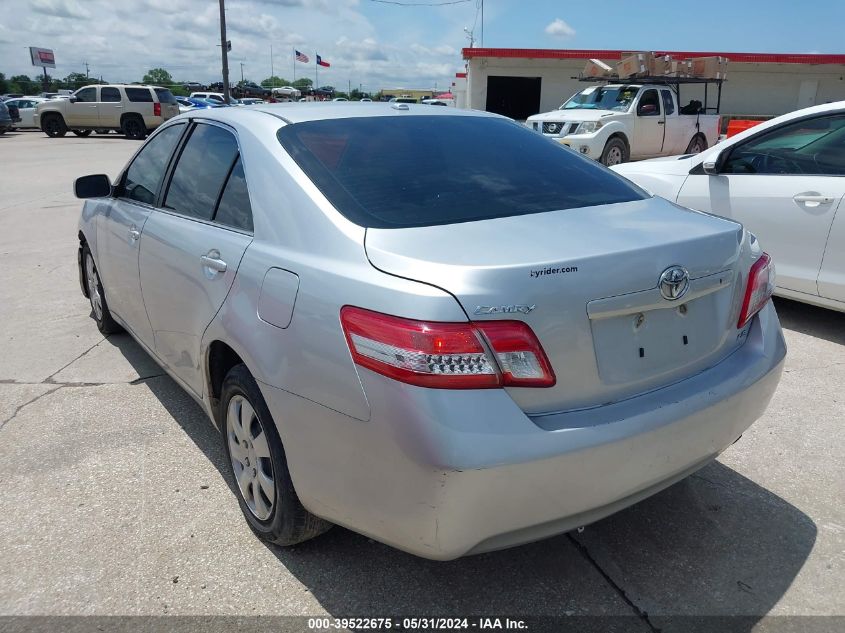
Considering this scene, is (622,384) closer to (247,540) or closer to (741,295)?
(741,295)

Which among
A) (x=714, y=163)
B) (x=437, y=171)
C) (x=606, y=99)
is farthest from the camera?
(x=606, y=99)

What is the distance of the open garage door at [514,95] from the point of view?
27.8 m

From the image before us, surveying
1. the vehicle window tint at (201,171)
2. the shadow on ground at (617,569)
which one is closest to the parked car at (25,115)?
the vehicle window tint at (201,171)

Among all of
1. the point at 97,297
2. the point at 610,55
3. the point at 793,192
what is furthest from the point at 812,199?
the point at 610,55

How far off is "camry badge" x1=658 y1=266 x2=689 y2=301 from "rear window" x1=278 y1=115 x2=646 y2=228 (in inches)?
21.4

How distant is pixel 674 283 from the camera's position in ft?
7.01

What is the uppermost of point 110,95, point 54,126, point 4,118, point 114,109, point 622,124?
point 110,95

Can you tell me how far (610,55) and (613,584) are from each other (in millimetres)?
26842

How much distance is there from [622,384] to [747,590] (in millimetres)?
968

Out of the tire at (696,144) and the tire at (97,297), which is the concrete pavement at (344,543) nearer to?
the tire at (97,297)

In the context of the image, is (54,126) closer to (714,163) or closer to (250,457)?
(714,163)

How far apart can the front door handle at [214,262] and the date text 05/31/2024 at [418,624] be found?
51.3 inches

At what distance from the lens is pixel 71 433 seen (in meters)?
3.62

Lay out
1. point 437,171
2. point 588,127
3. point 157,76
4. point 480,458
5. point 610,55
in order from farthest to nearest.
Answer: point 157,76 → point 610,55 → point 588,127 → point 437,171 → point 480,458
